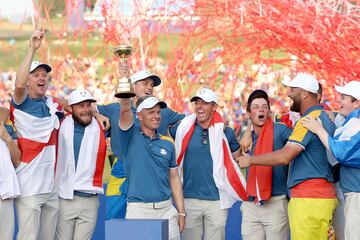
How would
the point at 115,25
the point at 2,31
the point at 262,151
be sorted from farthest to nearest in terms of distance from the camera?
the point at 2,31, the point at 115,25, the point at 262,151

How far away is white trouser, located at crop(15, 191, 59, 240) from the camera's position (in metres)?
7.34

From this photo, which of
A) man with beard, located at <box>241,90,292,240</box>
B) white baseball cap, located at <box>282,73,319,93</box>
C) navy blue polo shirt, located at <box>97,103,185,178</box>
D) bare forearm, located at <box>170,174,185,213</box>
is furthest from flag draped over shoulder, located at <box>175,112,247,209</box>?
white baseball cap, located at <box>282,73,319,93</box>

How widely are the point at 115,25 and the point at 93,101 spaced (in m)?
5.46

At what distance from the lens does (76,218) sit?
7.79m

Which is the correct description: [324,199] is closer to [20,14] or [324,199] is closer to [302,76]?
[302,76]

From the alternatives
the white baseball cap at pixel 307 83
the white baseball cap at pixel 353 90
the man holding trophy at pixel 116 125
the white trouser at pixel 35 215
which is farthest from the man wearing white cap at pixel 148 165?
the white baseball cap at pixel 353 90

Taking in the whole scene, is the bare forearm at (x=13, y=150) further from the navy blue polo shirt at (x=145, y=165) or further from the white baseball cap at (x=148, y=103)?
the white baseball cap at (x=148, y=103)

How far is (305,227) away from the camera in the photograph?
7180 millimetres

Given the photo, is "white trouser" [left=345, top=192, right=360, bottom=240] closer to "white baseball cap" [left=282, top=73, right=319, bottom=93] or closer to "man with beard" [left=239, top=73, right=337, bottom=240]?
"man with beard" [left=239, top=73, right=337, bottom=240]

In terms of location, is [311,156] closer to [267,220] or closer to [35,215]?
[267,220]

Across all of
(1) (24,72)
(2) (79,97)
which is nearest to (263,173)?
(2) (79,97)

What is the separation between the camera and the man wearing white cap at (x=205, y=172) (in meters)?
7.89

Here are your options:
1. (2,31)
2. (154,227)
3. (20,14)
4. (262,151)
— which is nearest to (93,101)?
(262,151)

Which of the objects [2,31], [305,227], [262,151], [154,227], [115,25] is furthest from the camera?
[2,31]
